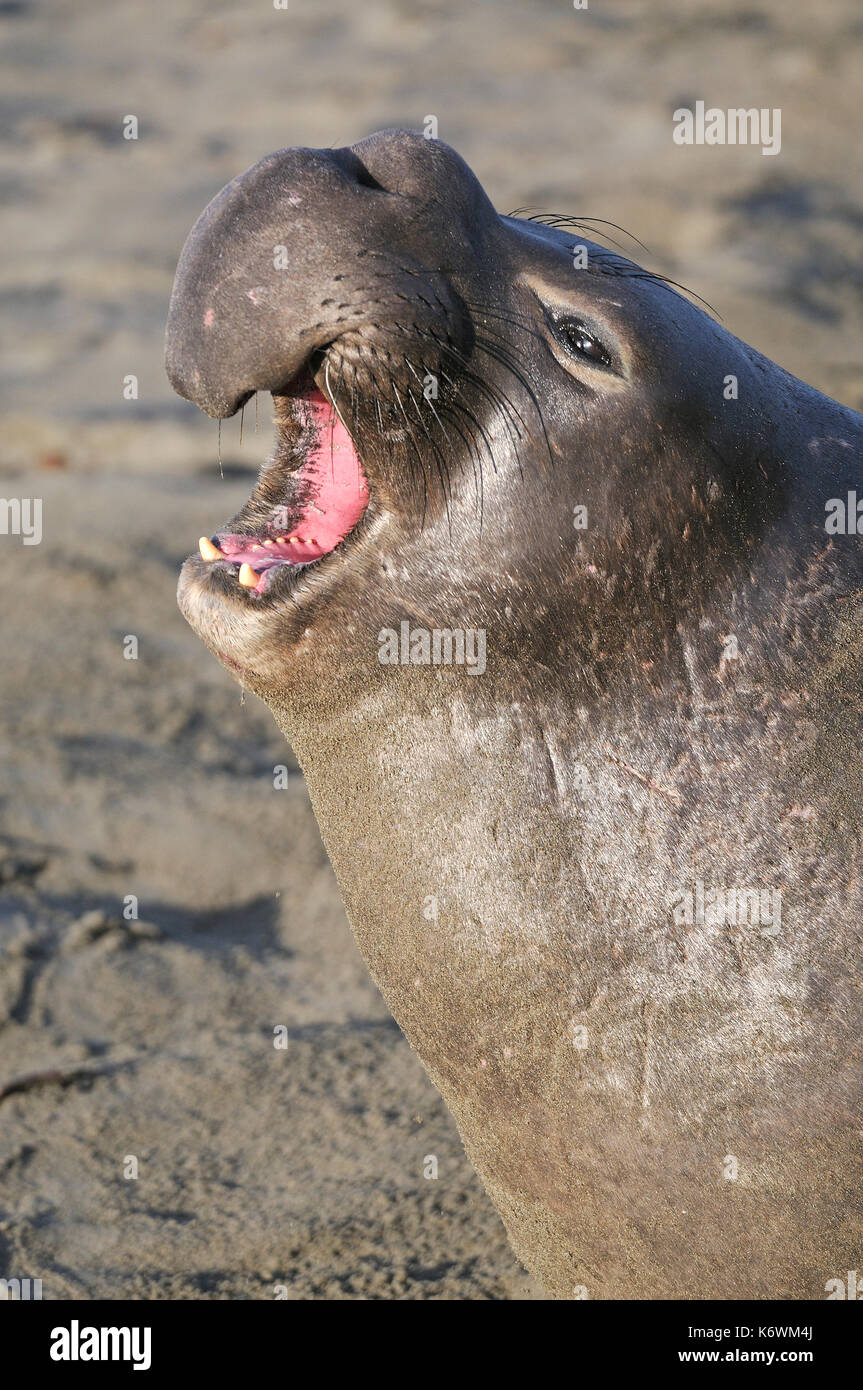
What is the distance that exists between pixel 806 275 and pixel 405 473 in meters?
8.38

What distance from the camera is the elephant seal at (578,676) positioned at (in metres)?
2.71

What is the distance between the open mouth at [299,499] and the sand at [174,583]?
1.90m

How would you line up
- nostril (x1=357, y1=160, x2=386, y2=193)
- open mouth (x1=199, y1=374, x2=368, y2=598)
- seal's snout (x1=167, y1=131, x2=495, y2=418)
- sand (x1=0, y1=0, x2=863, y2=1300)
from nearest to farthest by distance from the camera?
seal's snout (x1=167, y1=131, x2=495, y2=418), nostril (x1=357, y1=160, x2=386, y2=193), open mouth (x1=199, y1=374, x2=368, y2=598), sand (x1=0, y1=0, x2=863, y2=1300)

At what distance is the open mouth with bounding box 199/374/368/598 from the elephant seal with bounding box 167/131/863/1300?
0.02 m

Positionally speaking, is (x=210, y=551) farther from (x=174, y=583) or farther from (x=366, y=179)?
(x=174, y=583)

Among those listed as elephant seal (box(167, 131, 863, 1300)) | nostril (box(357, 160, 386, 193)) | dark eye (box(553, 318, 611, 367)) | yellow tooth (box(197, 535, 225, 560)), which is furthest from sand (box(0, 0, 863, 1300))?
nostril (box(357, 160, 386, 193))

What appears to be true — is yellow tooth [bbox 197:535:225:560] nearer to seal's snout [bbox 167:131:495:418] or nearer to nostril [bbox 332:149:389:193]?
seal's snout [bbox 167:131:495:418]

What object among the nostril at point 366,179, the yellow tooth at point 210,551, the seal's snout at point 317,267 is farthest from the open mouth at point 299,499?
the nostril at point 366,179

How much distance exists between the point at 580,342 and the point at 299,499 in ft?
2.00

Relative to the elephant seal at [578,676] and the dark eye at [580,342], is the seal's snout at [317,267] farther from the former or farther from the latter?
the dark eye at [580,342]

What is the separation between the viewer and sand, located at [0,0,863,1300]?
408 centimetres

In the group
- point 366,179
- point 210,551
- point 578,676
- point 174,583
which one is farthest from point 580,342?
point 174,583
